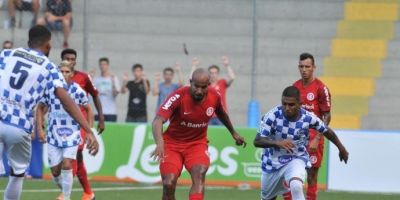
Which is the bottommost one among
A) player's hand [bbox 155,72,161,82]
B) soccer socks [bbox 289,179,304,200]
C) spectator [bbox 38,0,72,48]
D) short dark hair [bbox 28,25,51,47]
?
soccer socks [bbox 289,179,304,200]

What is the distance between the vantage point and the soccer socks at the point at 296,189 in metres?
12.1

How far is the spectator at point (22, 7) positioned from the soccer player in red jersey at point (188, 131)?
9967 millimetres

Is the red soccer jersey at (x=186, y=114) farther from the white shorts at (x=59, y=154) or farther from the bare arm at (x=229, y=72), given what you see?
the bare arm at (x=229, y=72)

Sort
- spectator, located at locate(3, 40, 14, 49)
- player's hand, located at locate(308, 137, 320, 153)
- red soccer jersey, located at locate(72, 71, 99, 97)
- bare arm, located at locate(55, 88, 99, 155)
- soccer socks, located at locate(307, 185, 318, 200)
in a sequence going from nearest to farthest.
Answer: bare arm, located at locate(55, 88, 99, 155) → player's hand, located at locate(308, 137, 320, 153) → soccer socks, located at locate(307, 185, 318, 200) → red soccer jersey, located at locate(72, 71, 99, 97) → spectator, located at locate(3, 40, 14, 49)

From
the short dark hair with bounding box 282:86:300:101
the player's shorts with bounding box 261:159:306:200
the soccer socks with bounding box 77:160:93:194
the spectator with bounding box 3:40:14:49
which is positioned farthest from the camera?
the spectator with bounding box 3:40:14:49

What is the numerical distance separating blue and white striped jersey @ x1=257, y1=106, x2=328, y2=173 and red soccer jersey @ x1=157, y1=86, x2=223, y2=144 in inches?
25.0

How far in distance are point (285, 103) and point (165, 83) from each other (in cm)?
875

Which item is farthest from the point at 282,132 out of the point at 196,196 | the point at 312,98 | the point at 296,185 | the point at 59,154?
the point at 59,154

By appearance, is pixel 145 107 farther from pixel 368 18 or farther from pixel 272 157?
pixel 272 157

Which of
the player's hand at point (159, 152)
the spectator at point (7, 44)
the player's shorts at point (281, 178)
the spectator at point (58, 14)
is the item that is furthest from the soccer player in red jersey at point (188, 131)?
the spectator at point (58, 14)

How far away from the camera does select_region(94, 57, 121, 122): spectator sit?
20.4m

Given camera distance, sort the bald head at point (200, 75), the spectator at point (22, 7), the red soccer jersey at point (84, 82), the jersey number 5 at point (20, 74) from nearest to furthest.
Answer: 1. the jersey number 5 at point (20, 74)
2. the bald head at point (200, 75)
3. the red soccer jersey at point (84, 82)
4. the spectator at point (22, 7)

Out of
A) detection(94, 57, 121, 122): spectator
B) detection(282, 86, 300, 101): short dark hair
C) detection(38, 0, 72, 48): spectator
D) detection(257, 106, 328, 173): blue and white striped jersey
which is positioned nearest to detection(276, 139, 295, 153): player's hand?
detection(257, 106, 328, 173): blue and white striped jersey

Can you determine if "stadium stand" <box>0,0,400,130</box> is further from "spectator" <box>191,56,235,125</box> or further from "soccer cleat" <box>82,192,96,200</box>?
"soccer cleat" <box>82,192,96,200</box>
